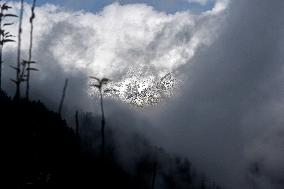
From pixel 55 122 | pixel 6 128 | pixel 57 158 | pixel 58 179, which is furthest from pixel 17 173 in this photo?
pixel 55 122

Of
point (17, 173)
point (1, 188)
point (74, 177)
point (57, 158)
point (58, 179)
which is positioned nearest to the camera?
point (1, 188)

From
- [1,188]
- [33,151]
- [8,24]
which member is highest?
[8,24]

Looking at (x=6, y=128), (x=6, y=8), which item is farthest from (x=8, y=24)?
(x=6, y=128)

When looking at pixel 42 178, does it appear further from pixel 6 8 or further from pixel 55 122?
pixel 55 122

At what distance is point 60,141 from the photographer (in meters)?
136

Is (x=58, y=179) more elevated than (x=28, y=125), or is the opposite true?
(x=28, y=125)

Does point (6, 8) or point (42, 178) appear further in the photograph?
point (42, 178)

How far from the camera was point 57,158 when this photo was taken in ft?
383

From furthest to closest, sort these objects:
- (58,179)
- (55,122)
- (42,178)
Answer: (55,122)
(58,179)
(42,178)

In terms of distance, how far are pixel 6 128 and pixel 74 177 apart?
3308cm

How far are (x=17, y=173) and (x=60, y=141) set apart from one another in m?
71.8

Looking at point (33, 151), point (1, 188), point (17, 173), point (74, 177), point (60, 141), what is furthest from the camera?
point (60, 141)

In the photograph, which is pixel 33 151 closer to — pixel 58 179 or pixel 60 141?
pixel 58 179

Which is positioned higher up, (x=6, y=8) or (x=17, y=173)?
(x=6, y=8)
